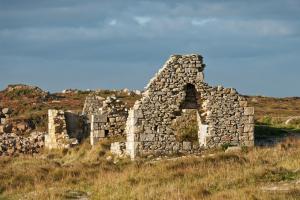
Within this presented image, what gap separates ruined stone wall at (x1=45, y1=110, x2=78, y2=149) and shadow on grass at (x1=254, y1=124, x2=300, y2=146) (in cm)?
898

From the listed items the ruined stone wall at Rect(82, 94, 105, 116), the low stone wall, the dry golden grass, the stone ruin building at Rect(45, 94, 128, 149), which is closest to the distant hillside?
the low stone wall

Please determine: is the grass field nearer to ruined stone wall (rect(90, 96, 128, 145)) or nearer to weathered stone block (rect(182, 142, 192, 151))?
weathered stone block (rect(182, 142, 192, 151))

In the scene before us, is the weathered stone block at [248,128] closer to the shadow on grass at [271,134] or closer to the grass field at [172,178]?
the shadow on grass at [271,134]

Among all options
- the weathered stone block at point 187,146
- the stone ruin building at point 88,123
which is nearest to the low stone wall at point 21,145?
the stone ruin building at point 88,123

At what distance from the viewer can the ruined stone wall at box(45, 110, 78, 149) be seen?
32.7m

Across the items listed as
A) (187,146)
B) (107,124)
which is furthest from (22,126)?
(187,146)

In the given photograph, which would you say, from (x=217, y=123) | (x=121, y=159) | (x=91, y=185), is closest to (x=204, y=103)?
(x=217, y=123)

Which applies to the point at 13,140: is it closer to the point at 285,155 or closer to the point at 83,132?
the point at 83,132

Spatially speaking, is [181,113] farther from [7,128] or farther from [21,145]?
[7,128]

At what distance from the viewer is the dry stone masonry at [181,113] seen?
82.8 feet

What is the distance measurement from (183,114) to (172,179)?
8.34m

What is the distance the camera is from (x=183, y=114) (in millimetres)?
25859

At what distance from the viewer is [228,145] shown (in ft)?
83.5

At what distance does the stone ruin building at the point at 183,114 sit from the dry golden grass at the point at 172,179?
1.84 metres
